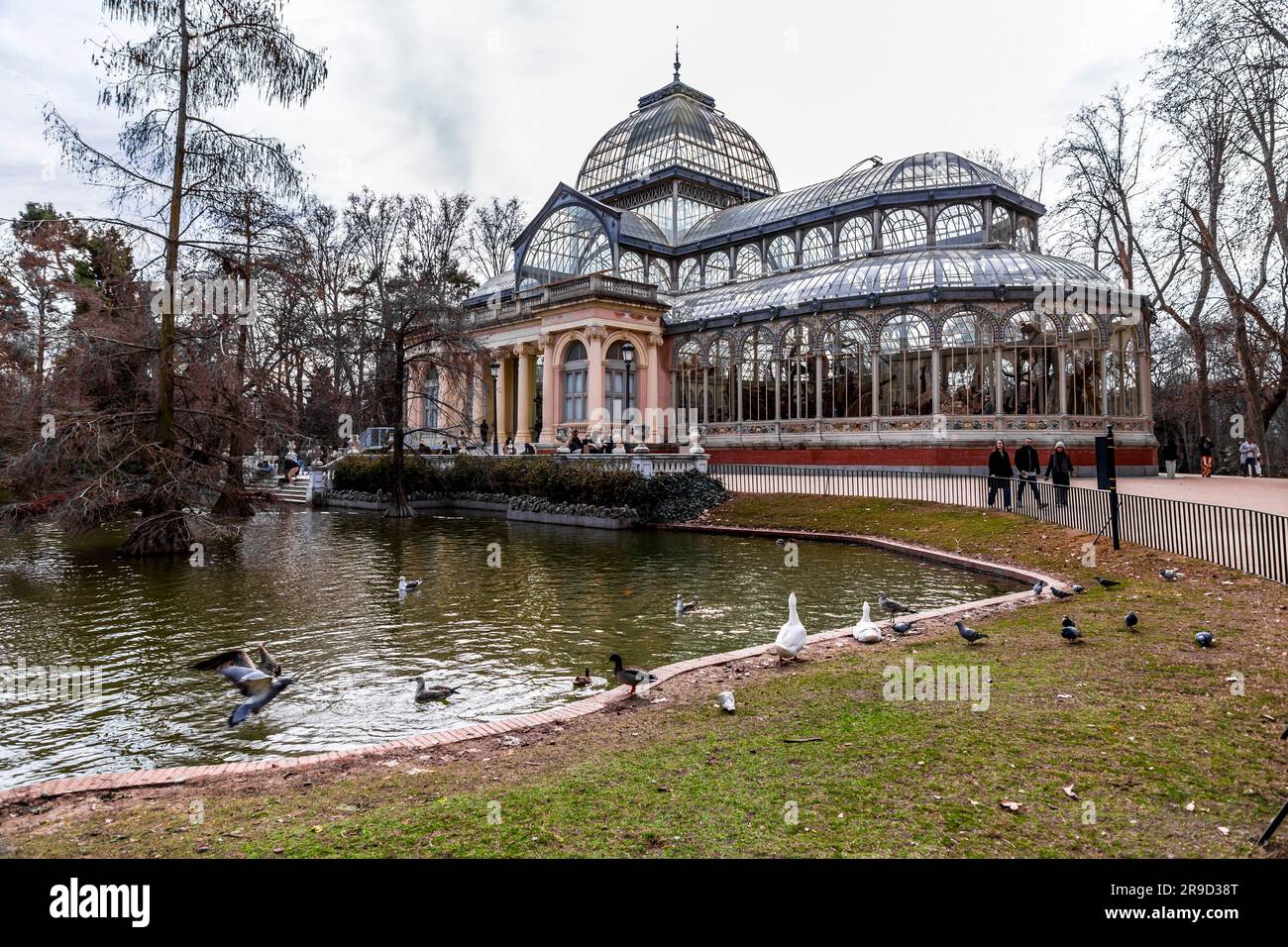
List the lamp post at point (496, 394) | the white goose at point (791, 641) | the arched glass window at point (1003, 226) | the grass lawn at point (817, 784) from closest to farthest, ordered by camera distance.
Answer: the grass lawn at point (817, 784) → the white goose at point (791, 641) → the arched glass window at point (1003, 226) → the lamp post at point (496, 394)

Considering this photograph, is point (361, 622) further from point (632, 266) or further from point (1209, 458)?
point (632, 266)

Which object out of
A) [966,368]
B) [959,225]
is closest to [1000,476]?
[966,368]

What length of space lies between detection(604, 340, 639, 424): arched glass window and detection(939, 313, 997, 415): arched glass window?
46.9 feet

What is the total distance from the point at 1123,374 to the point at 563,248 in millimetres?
27794

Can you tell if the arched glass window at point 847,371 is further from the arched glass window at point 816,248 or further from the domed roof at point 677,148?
the domed roof at point 677,148

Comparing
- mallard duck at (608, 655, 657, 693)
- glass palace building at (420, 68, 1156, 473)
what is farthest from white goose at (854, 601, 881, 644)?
glass palace building at (420, 68, 1156, 473)

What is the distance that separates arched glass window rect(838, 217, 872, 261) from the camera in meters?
35.6

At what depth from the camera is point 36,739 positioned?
5938 millimetres

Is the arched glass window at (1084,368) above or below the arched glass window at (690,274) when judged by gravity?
below

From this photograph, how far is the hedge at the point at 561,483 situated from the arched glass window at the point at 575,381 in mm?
7242

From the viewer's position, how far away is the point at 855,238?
36094 millimetres

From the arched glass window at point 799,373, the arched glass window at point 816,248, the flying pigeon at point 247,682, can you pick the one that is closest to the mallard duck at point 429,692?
the flying pigeon at point 247,682

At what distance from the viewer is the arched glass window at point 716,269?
4072 centimetres

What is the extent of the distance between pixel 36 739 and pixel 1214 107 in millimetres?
28099
